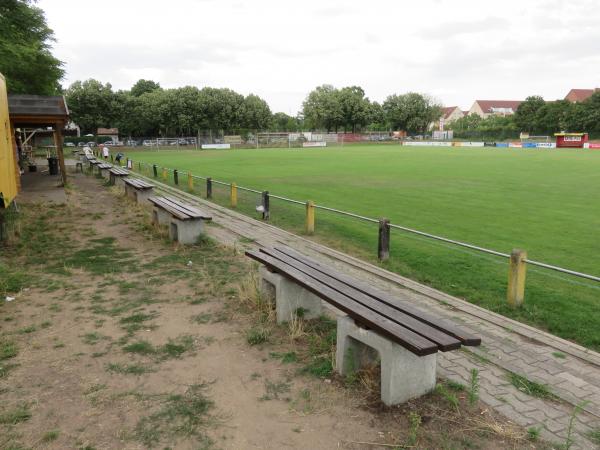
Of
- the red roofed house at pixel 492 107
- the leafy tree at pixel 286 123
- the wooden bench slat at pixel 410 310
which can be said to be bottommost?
the wooden bench slat at pixel 410 310

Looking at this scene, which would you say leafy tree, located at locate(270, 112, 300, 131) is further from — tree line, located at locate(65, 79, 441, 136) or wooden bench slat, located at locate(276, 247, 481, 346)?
wooden bench slat, located at locate(276, 247, 481, 346)

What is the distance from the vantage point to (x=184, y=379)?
4043 mm

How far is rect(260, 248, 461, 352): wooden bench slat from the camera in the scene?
3.52 metres

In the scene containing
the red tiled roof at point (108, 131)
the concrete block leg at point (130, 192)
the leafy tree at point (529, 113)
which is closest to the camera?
the concrete block leg at point (130, 192)

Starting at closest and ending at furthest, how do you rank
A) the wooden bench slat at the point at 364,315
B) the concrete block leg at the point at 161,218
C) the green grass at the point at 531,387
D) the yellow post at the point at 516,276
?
the wooden bench slat at the point at 364,315 < the green grass at the point at 531,387 < the yellow post at the point at 516,276 < the concrete block leg at the point at 161,218

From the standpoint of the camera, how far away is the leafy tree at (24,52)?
1825cm

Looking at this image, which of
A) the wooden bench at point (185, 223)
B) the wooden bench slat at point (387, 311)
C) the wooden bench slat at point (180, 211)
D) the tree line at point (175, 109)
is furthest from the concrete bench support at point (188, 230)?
the tree line at point (175, 109)

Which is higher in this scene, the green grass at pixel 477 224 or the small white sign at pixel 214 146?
the small white sign at pixel 214 146

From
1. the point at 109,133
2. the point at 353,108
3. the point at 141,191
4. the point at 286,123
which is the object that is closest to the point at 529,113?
the point at 353,108

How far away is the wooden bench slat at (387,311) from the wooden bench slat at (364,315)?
7 cm

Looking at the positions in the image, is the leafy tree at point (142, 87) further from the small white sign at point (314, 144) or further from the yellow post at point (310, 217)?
the yellow post at point (310, 217)

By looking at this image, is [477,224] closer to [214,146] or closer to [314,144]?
[214,146]

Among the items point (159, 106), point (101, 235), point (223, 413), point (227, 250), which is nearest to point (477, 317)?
point (223, 413)

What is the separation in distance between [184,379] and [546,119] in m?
89.3
